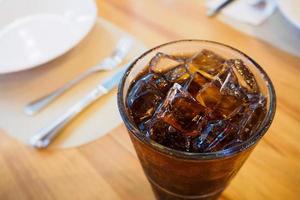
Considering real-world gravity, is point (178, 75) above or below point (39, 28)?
above

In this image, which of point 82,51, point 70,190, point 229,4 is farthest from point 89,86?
point 229,4

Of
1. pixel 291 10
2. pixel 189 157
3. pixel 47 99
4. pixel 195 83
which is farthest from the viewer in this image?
pixel 291 10

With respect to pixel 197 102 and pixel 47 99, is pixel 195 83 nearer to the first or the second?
pixel 197 102

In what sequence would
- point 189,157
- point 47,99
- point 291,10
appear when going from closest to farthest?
point 189,157
point 47,99
point 291,10

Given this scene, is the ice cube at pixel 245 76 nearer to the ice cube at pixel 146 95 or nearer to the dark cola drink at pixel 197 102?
the dark cola drink at pixel 197 102

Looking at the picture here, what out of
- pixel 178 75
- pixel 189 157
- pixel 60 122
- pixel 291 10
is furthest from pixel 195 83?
pixel 291 10

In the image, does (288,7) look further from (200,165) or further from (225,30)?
(200,165)

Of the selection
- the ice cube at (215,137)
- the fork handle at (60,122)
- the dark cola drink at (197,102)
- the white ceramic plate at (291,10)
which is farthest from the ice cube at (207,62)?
the white ceramic plate at (291,10)

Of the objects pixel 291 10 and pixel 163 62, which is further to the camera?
pixel 291 10
